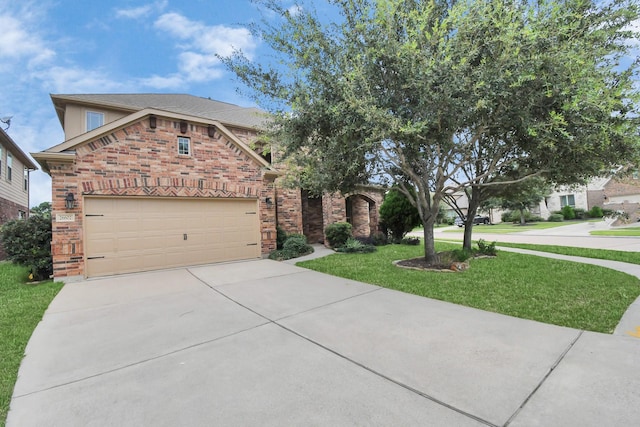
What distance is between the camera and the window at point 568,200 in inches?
1275

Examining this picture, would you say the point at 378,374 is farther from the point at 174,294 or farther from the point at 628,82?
the point at 628,82

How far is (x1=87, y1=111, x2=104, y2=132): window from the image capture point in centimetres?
1162

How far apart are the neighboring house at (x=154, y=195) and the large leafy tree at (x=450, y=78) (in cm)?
201

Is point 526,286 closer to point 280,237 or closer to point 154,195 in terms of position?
point 280,237

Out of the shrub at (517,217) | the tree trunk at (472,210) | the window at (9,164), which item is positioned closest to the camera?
the tree trunk at (472,210)

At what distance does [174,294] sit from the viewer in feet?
18.3

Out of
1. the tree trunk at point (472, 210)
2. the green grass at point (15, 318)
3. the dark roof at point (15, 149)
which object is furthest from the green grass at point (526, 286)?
the dark roof at point (15, 149)

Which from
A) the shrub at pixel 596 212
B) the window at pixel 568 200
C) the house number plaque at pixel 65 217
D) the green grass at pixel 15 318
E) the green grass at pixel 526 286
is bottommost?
the green grass at pixel 526 286

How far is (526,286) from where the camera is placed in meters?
5.61

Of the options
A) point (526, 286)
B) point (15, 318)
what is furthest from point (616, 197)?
point (15, 318)

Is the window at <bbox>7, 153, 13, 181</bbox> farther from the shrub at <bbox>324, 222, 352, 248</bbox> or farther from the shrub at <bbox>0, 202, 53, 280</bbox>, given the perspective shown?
the shrub at <bbox>324, 222, 352, 248</bbox>

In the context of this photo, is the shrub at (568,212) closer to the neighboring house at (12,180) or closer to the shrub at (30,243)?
the shrub at (30,243)

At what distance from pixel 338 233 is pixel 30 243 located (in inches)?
365

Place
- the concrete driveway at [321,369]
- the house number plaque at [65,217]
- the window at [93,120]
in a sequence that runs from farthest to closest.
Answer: the window at [93,120] < the house number plaque at [65,217] < the concrete driveway at [321,369]
